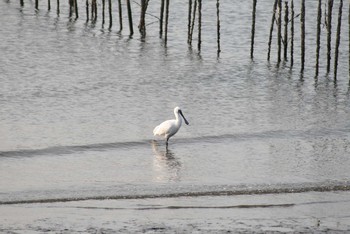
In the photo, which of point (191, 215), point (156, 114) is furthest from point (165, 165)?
point (156, 114)

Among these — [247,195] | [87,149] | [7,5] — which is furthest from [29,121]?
[7,5]

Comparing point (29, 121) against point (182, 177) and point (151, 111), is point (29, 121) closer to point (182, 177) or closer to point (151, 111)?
point (151, 111)

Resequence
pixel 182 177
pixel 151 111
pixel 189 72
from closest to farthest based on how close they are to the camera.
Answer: pixel 182 177 < pixel 151 111 < pixel 189 72

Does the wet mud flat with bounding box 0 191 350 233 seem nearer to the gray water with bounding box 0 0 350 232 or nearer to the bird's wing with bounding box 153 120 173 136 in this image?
the gray water with bounding box 0 0 350 232

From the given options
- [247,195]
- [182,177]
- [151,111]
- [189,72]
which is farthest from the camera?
[189,72]

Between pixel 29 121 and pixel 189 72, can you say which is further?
pixel 189 72

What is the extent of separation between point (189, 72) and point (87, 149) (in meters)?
11.8

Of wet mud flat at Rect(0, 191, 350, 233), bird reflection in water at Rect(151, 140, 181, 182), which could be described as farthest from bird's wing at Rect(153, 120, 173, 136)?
wet mud flat at Rect(0, 191, 350, 233)

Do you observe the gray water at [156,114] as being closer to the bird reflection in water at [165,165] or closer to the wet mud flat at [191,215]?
the bird reflection in water at [165,165]

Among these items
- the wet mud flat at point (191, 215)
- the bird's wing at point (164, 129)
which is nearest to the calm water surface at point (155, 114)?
the bird's wing at point (164, 129)

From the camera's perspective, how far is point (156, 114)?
25500mm

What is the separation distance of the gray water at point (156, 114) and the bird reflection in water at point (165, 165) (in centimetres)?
3

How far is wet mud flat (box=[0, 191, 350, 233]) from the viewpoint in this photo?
46.0ft

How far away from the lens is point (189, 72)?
32.4m
